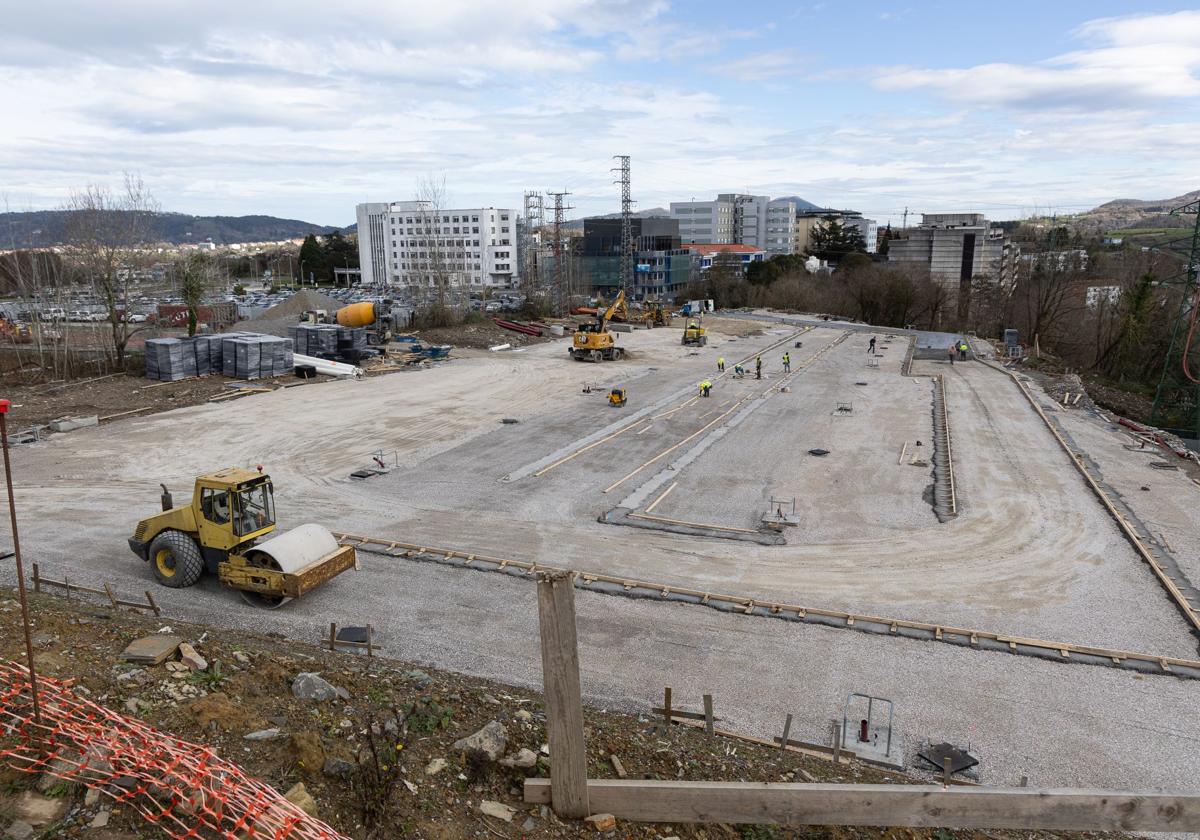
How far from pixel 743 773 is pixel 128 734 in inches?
232

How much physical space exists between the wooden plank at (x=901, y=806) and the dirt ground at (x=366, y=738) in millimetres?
438

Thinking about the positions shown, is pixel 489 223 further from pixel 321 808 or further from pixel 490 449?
pixel 321 808

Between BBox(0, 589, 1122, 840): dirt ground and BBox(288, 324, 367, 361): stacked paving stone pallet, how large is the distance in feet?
95.1

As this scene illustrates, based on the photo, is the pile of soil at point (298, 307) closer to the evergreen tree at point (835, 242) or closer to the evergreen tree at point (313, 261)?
the evergreen tree at point (313, 261)

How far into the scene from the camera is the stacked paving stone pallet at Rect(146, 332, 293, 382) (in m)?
32.1

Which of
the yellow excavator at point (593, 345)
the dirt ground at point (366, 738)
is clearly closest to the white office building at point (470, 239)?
the yellow excavator at point (593, 345)

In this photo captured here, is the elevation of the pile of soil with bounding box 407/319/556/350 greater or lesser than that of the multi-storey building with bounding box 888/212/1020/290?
lesser

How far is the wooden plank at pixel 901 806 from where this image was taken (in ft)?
17.0

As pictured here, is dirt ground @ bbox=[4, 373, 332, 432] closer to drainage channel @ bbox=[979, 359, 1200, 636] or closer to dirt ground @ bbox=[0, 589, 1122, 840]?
dirt ground @ bbox=[0, 589, 1122, 840]

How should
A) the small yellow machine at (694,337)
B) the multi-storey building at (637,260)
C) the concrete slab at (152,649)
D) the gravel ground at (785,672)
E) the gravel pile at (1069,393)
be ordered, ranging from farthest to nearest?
the multi-storey building at (637,260), the small yellow machine at (694,337), the gravel pile at (1069,393), the gravel ground at (785,672), the concrete slab at (152,649)

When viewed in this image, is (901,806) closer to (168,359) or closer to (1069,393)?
(1069,393)

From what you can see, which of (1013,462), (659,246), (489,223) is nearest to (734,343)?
(1013,462)

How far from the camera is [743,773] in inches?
296

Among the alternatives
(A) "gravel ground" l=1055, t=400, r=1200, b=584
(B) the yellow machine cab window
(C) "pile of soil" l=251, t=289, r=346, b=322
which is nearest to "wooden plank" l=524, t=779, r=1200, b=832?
(B) the yellow machine cab window
